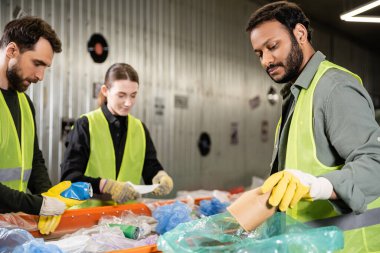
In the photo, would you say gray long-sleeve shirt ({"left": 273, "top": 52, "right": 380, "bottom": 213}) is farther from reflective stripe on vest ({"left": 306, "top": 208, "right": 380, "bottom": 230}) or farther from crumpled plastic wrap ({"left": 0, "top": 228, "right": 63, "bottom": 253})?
crumpled plastic wrap ({"left": 0, "top": 228, "right": 63, "bottom": 253})

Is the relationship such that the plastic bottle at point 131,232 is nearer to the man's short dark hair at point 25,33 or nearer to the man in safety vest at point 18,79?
the man in safety vest at point 18,79

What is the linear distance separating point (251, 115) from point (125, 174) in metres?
5.07

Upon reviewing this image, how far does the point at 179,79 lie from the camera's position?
6234 mm

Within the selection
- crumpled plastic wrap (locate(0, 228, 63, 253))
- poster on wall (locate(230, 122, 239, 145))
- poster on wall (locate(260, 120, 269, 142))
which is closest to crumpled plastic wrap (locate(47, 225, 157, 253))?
crumpled plastic wrap (locate(0, 228, 63, 253))

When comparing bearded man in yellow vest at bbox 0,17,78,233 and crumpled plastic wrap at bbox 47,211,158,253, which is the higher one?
bearded man in yellow vest at bbox 0,17,78,233

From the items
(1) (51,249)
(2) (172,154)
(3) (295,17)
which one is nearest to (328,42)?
(2) (172,154)

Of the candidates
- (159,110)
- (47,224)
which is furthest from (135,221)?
(159,110)

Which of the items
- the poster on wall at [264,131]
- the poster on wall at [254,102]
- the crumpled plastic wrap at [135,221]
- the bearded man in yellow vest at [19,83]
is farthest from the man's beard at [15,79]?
the poster on wall at [264,131]

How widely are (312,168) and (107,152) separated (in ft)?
6.37

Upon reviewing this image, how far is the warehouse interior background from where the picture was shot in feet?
14.7

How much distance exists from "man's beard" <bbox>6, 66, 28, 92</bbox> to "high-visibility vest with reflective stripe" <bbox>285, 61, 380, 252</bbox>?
5.70ft

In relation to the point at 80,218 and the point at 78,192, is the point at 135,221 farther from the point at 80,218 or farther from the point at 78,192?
the point at 78,192

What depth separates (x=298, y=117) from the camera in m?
1.72

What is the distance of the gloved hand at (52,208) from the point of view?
7.04ft
